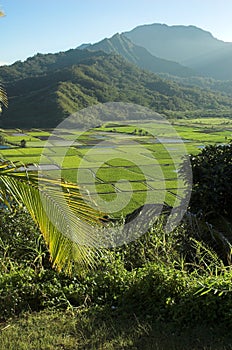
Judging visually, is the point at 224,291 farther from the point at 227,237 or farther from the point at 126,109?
the point at 126,109

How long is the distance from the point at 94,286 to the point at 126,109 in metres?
62.4

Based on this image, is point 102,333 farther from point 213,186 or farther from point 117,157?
point 117,157

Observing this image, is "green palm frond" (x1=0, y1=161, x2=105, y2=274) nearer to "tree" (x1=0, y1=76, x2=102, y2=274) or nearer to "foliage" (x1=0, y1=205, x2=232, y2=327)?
"tree" (x1=0, y1=76, x2=102, y2=274)

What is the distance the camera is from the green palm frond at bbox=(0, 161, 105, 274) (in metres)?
2.75

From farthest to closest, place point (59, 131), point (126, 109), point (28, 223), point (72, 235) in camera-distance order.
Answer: point (126, 109) < point (59, 131) < point (28, 223) < point (72, 235)

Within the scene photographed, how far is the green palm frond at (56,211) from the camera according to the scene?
Result: 2.75 meters

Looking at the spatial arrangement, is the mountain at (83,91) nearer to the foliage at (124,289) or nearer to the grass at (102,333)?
the foliage at (124,289)

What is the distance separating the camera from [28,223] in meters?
4.47

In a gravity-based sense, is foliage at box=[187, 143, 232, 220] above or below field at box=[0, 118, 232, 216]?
above

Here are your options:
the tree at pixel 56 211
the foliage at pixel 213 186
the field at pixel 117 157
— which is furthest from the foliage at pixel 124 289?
the field at pixel 117 157

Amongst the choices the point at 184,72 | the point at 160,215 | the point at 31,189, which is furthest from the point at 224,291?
the point at 184,72

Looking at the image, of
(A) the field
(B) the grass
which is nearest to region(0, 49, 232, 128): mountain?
(A) the field

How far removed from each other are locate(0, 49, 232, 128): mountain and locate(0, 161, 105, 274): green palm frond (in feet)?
Answer: 174

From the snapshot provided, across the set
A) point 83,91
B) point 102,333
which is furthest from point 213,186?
point 83,91
